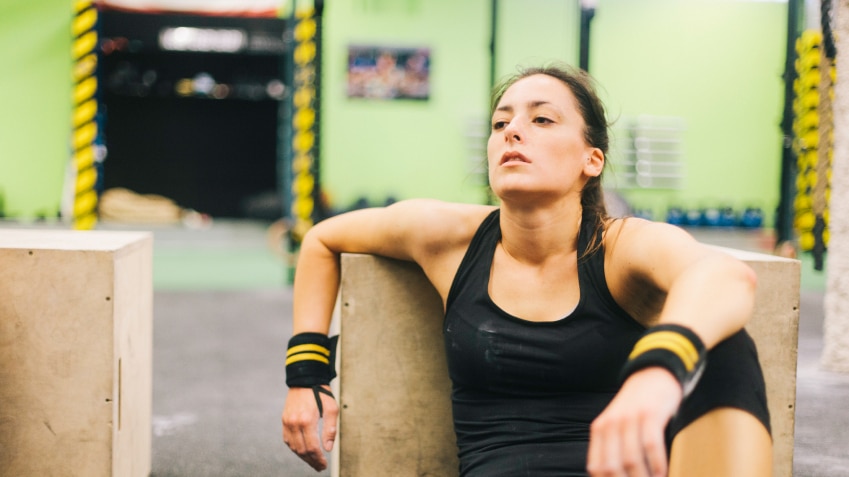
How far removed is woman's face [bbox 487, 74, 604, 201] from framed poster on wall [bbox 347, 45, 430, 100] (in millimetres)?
7599

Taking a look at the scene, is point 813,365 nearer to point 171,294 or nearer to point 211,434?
point 211,434

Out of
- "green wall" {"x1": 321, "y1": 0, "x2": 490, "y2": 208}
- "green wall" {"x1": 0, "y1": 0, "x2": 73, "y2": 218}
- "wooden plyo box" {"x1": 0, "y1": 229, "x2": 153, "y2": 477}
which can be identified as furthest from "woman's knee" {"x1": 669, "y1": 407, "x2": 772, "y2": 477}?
"green wall" {"x1": 0, "y1": 0, "x2": 73, "y2": 218}

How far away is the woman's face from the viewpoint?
128 centimetres

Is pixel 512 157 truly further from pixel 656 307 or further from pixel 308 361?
pixel 308 361

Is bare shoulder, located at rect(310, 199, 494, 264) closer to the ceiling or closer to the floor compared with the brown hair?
closer to the floor

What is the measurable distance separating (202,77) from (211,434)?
23.7ft

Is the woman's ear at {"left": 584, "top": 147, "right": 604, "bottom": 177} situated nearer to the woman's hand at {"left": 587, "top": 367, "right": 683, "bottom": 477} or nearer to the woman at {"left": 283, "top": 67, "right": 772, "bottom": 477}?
the woman at {"left": 283, "top": 67, "right": 772, "bottom": 477}

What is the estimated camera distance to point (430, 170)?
359 inches

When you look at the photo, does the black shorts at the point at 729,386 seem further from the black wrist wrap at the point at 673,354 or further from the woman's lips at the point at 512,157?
the woman's lips at the point at 512,157

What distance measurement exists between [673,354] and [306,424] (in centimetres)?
73

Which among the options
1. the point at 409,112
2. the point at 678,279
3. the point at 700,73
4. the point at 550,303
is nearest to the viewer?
the point at 678,279

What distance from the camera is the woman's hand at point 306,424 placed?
140 cm

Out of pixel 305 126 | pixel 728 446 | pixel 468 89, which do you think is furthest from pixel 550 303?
pixel 468 89

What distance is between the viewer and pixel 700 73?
9359 millimetres
